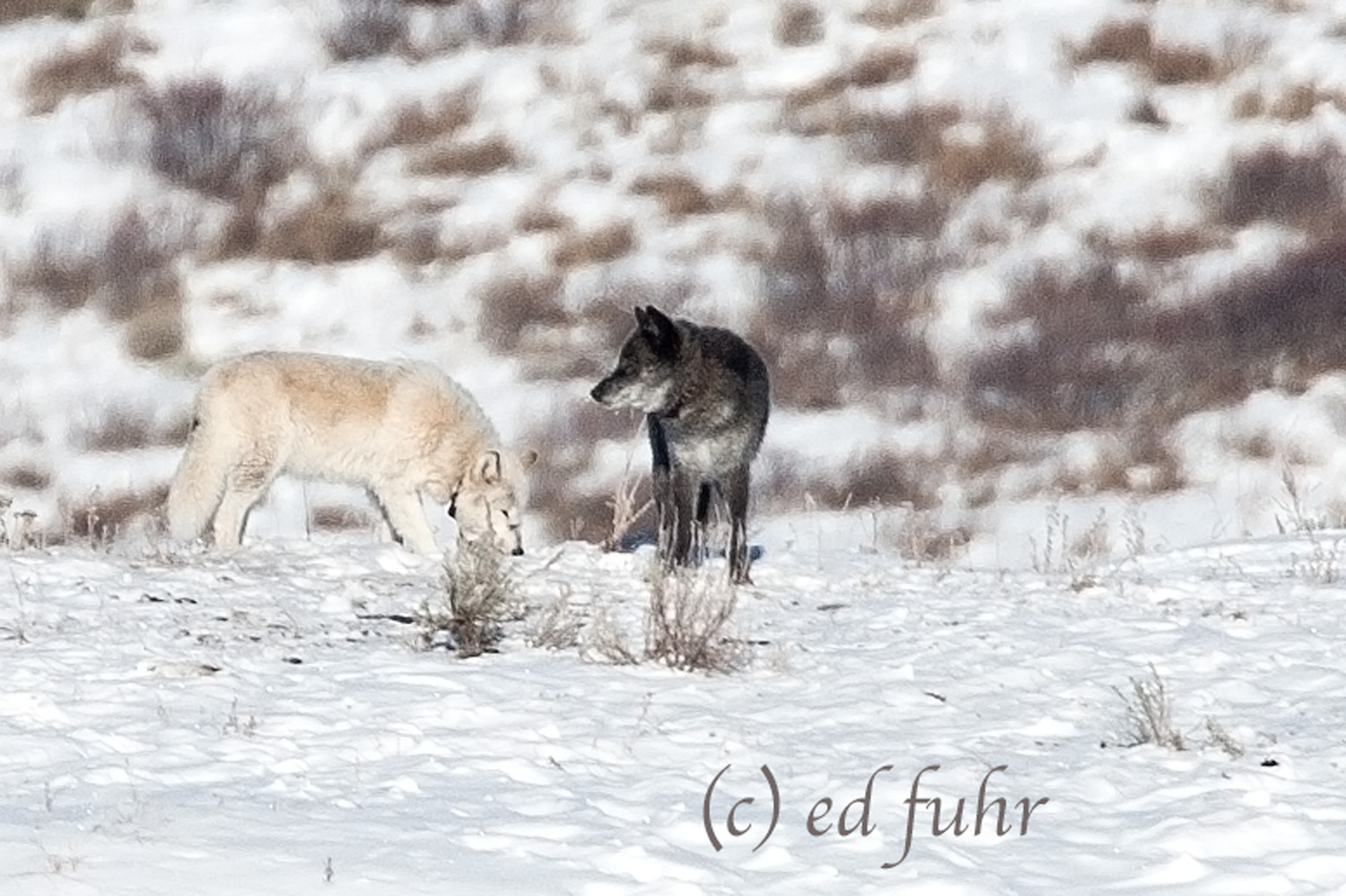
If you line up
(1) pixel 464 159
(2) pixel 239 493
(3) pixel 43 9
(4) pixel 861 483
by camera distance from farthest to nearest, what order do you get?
(3) pixel 43 9
(1) pixel 464 159
(4) pixel 861 483
(2) pixel 239 493

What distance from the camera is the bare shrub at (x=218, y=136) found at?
57.8 ft

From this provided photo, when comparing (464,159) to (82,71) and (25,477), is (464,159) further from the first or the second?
(25,477)

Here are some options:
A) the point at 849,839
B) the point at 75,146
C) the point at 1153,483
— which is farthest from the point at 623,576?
the point at 75,146

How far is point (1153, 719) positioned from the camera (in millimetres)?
5363

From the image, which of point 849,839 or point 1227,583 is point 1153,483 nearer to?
point 1227,583

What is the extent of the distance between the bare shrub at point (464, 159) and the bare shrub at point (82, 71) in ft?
11.0

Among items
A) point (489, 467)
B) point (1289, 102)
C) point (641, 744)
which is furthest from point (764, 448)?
point (641, 744)

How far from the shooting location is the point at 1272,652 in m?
6.63

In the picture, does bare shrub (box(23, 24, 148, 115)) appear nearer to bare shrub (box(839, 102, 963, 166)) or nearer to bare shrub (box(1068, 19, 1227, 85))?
bare shrub (box(839, 102, 963, 166))

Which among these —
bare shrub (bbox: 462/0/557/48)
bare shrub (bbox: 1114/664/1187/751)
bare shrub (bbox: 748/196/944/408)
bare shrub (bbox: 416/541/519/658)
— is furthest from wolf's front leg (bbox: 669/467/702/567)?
bare shrub (bbox: 462/0/557/48)

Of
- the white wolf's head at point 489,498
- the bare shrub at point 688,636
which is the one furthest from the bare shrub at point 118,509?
the bare shrub at point 688,636

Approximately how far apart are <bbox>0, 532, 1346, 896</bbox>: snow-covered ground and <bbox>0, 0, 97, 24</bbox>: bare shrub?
567 inches

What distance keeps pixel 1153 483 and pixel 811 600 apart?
486 centimetres

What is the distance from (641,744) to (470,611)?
1429 mm
